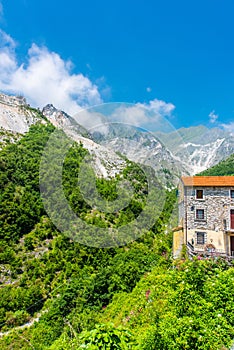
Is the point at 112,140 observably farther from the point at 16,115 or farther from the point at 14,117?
the point at 16,115

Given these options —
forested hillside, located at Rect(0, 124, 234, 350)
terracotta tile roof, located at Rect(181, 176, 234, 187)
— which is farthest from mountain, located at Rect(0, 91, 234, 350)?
terracotta tile roof, located at Rect(181, 176, 234, 187)

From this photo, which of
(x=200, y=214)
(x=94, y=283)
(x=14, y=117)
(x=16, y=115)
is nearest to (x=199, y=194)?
(x=200, y=214)

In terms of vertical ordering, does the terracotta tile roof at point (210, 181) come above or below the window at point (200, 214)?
above

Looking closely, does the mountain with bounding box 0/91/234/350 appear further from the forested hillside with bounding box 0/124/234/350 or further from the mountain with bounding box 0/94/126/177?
the mountain with bounding box 0/94/126/177

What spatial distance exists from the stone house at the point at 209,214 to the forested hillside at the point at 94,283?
1.27 metres

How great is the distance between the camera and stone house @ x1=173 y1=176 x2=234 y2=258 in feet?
34.6

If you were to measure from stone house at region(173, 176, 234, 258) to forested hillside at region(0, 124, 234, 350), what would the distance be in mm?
1274

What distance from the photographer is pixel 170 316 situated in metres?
3.89

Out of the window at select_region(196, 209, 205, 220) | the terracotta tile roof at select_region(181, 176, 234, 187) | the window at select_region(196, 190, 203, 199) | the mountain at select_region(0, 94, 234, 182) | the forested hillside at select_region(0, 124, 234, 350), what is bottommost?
the forested hillside at select_region(0, 124, 234, 350)

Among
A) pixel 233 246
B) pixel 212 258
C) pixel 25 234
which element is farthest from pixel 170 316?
pixel 25 234

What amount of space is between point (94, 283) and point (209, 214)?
7271 millimetres

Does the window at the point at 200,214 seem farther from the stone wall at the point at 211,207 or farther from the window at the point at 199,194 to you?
the window at the point at 199,194

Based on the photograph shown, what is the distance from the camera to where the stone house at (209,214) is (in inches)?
415

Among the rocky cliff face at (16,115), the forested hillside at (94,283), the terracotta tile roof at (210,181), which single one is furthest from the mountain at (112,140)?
the forested hillside at (94,283)
